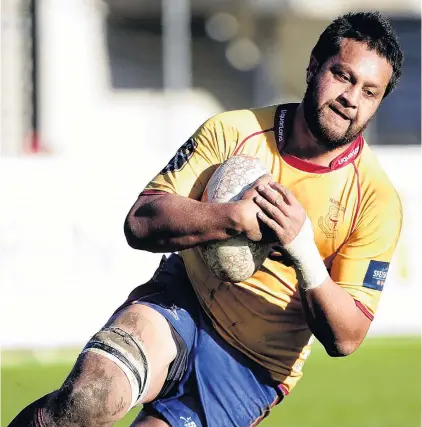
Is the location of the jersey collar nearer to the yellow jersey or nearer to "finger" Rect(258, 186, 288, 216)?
the yellow jersey

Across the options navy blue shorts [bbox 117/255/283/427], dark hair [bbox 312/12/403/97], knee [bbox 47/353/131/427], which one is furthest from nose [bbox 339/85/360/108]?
knee [bbox 47/353/131/427]

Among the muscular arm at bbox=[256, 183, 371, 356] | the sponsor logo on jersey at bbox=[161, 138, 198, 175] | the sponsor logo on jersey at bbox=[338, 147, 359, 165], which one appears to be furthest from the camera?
the sponsor logo on jersey at bbox=[338, 147, 359, 165]

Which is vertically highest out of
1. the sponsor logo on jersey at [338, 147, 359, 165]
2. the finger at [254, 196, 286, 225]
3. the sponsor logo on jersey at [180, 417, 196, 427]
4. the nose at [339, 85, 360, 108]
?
the nose at [339, 85, 360, 108]

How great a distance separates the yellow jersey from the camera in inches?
200

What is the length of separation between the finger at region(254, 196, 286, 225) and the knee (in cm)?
90

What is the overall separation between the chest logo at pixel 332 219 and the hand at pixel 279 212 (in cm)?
A: 53

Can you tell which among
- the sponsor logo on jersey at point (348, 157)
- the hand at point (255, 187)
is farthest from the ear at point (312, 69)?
the hand at point (255, 187)

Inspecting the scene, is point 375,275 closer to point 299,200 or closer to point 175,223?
point 299,200

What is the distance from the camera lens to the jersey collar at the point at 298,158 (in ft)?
16.9

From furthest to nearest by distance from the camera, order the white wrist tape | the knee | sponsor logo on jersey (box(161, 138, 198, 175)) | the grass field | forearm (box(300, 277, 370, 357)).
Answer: the grass field
sponsor logo on jersey (box(161, 138, 198, 175))
forearm (box(300, 277, 370, 357))
the white wrist tape
the knee

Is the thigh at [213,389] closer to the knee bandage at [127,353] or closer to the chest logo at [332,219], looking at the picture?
the knee bandage at [127,353]

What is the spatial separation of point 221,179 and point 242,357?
1.02 meters

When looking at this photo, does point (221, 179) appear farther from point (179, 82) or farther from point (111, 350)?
point (179, 82)

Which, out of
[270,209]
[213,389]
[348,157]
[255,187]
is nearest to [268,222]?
[270,209]
